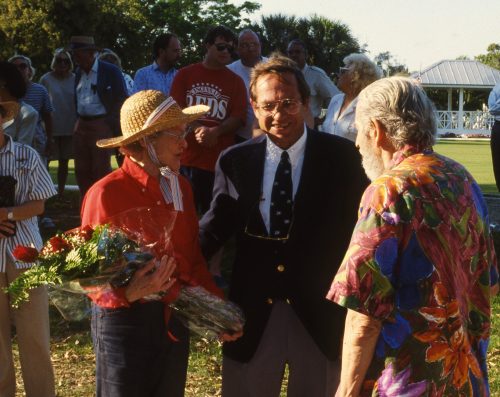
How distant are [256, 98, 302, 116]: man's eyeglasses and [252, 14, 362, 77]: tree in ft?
193

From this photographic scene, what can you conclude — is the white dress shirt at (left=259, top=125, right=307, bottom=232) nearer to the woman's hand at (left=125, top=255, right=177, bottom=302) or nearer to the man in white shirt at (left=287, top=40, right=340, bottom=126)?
the woman's hand at (left=125, top=255, right=177, bottom=302)

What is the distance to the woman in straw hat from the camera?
12.5ft

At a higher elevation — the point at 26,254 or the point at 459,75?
the point at 26,254

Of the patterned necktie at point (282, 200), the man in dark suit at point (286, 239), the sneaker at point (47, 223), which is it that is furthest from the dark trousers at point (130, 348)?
the sneaker at point (47, 223)

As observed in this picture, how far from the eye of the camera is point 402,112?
3.25 meters

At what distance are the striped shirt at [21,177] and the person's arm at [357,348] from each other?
2.62m

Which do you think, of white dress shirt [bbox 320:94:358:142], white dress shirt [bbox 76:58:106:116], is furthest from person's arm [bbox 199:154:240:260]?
white dress shirt [bbox 76:58:106:116]

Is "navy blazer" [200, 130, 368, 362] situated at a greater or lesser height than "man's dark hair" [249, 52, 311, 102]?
lesser

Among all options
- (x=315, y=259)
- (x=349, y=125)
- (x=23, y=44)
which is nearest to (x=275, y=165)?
(x=315, y=259)

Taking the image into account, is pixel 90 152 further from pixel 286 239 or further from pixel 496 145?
pixel 286 239

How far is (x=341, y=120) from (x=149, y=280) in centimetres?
458

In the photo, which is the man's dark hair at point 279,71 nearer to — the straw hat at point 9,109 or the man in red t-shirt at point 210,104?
the straw hat at point 9,109

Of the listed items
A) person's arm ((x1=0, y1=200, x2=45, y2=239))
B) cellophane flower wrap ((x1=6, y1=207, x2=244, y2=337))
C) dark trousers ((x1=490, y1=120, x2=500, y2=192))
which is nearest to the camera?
cellophane flower wrap ((x1=6, y1=207, x2=244, y2=337))

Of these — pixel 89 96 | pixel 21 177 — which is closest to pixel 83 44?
pixel 89 96
